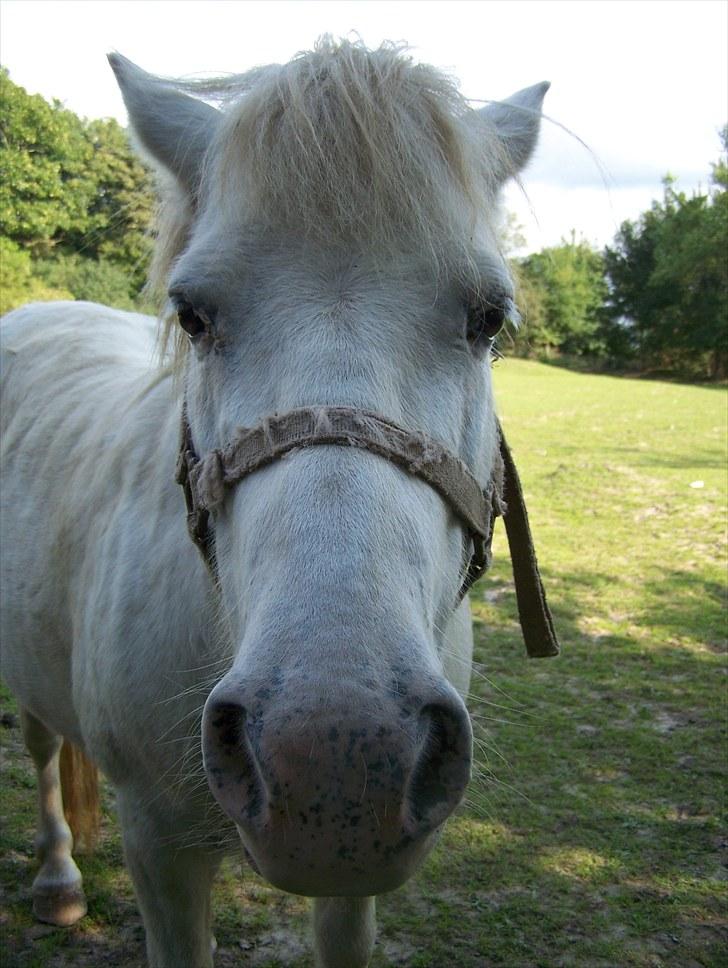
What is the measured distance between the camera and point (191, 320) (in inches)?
75.5

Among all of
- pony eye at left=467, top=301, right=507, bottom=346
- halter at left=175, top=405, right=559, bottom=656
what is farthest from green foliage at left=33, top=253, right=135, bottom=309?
pony eye at left=467, top=301, right=507, bottom=346

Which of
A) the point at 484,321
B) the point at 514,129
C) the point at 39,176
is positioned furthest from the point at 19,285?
the point at 484,321

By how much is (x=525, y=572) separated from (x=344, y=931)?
50.6 inches

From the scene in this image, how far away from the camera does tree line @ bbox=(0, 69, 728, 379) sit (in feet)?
103

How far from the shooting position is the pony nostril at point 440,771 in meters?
1.36

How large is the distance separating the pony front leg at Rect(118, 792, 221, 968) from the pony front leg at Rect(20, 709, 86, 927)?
1277 millimetres

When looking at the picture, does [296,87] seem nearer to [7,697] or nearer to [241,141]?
[241,141]

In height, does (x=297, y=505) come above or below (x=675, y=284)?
below

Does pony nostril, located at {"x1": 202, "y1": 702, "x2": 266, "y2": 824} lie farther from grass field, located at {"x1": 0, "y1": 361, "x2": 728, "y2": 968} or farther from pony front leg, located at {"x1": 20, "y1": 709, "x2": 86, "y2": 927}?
pony front leg, located at {"x1": 20, "y1": 709, "x2": 86, "y2": 927}

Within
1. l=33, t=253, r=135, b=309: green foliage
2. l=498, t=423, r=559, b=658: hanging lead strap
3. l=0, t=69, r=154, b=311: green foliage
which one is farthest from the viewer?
l=0, t=69, r=154, b=311: green foliage

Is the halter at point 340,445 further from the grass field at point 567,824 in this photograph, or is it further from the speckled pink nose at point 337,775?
the grass field at point 567,824

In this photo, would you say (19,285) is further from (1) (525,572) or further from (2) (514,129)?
(2) (514,129)

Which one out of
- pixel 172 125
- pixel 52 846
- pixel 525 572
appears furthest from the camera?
pixel 52 846

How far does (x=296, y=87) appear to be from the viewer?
1.88 m
